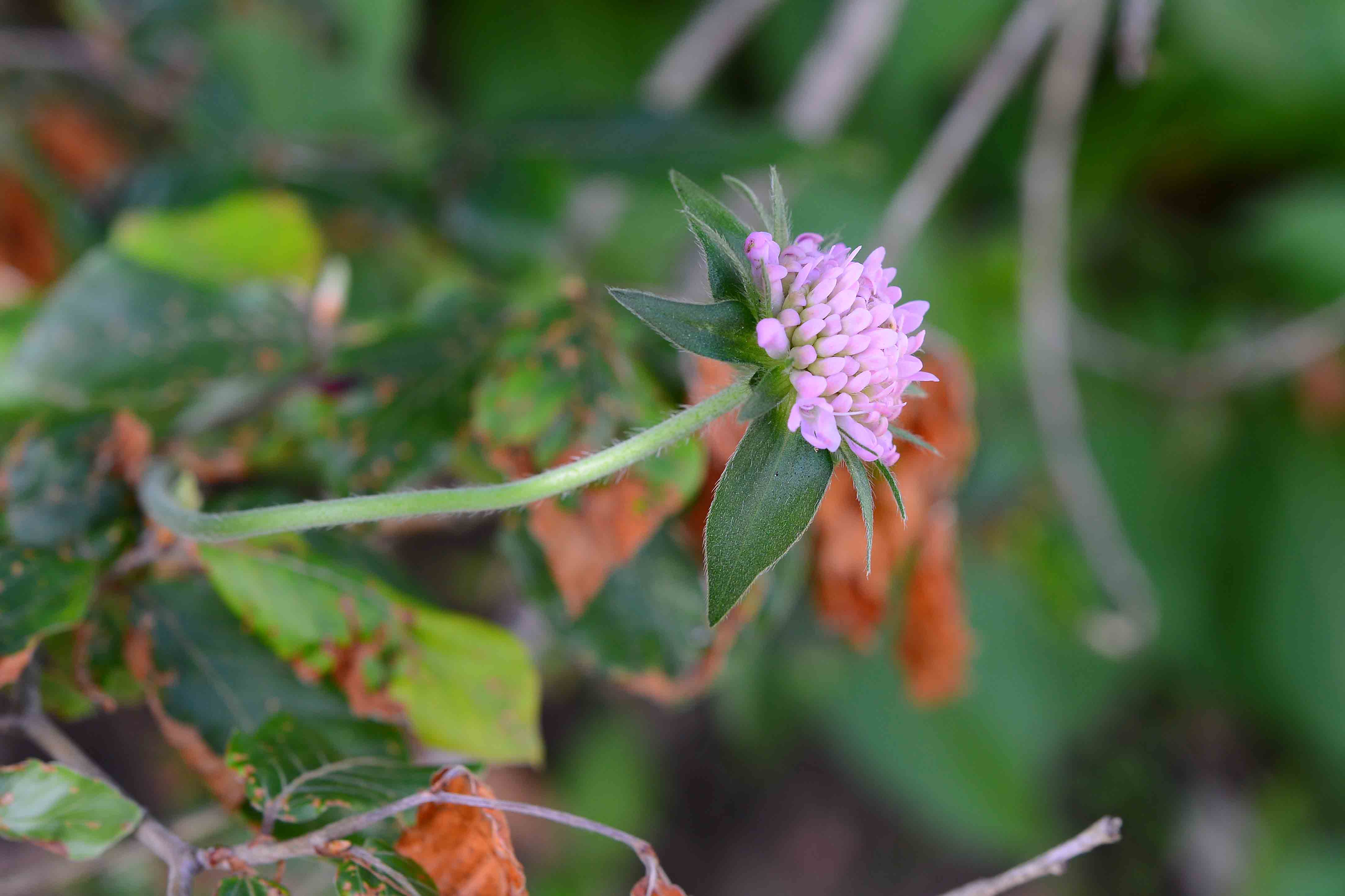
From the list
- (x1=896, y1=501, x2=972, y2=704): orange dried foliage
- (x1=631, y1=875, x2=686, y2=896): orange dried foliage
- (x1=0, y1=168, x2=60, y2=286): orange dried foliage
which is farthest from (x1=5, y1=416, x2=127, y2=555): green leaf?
(x1=896, y1=501, x2=972, y2=704): orange dried foliage

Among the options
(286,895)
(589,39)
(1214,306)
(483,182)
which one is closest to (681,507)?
(286,895)

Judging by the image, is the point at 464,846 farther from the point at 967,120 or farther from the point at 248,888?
the point at 967,120

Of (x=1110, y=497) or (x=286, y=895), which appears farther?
(x=1110, y=497)

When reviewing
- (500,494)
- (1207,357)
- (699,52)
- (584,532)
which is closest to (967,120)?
(699,52)

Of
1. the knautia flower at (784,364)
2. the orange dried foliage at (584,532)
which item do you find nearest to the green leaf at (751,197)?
the knautia flower at (784,364)

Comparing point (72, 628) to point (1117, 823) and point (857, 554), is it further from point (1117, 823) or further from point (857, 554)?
point (1117, 823)
